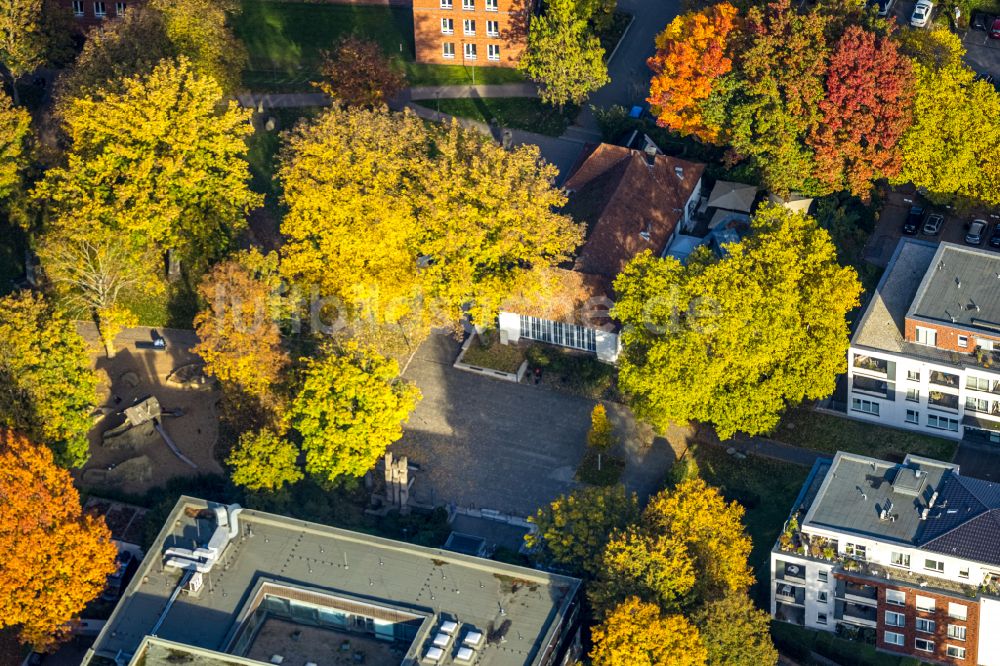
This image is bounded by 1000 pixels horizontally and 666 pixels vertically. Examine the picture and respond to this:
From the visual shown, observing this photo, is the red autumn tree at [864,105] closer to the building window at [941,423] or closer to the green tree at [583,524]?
the building window at [941,423]

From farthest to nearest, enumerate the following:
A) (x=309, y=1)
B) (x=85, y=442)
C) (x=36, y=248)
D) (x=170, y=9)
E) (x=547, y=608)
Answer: (x=309, y=1), (x=170, y=9), (x=36, y=248), (x=85, y=442), (x=547, y=608)

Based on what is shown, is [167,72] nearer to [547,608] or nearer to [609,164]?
[609,164]

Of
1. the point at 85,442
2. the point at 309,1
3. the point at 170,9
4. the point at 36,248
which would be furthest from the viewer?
the point at 309,1

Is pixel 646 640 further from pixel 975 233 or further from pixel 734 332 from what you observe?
pixel 975 233

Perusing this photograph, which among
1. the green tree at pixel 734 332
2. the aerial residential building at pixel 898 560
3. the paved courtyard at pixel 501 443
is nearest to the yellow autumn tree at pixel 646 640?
the aerial residential building at pixel 898 560

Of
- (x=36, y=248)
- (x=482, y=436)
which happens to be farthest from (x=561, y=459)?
(x=36, y=248)

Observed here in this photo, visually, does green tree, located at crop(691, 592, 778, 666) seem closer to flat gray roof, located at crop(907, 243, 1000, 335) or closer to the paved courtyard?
the paved courtyard

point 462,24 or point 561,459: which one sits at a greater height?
point 462,24
